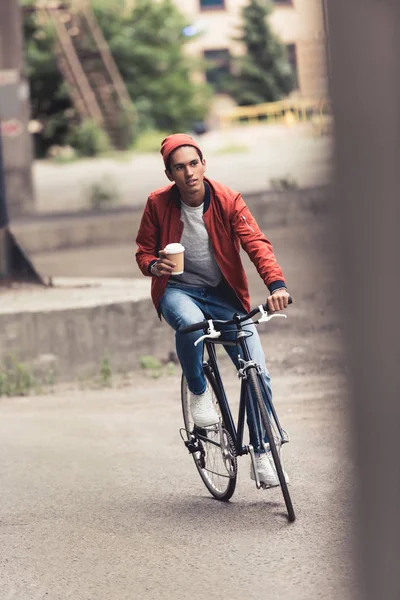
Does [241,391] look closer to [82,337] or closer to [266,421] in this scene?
[266,421]

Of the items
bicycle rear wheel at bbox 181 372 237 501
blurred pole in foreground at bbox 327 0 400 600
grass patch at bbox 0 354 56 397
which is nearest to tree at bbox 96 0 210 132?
grass patch at bbox 0 354 56 397

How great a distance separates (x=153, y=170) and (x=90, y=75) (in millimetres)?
8440

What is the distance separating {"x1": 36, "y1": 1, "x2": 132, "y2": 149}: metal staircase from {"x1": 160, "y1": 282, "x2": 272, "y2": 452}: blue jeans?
3408 centimetres

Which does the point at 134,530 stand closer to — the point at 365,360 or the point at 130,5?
the point at 365,360

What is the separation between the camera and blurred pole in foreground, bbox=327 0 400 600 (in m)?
0.98

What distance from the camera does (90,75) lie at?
130 ft

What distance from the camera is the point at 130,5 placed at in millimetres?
46125

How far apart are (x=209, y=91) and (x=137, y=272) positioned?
1355 inches

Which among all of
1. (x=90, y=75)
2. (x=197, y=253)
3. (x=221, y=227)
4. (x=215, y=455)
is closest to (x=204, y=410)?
(x=215, y=455)

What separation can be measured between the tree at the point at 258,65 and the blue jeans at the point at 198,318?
4998 centimetres

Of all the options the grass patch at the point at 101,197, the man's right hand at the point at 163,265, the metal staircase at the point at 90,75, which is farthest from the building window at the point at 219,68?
the man's right hand at the point at 163,265

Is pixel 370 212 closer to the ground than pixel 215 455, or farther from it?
farther from it

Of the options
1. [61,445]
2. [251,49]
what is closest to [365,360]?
[61,445]

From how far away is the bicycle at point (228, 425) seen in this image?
465 centimetres
